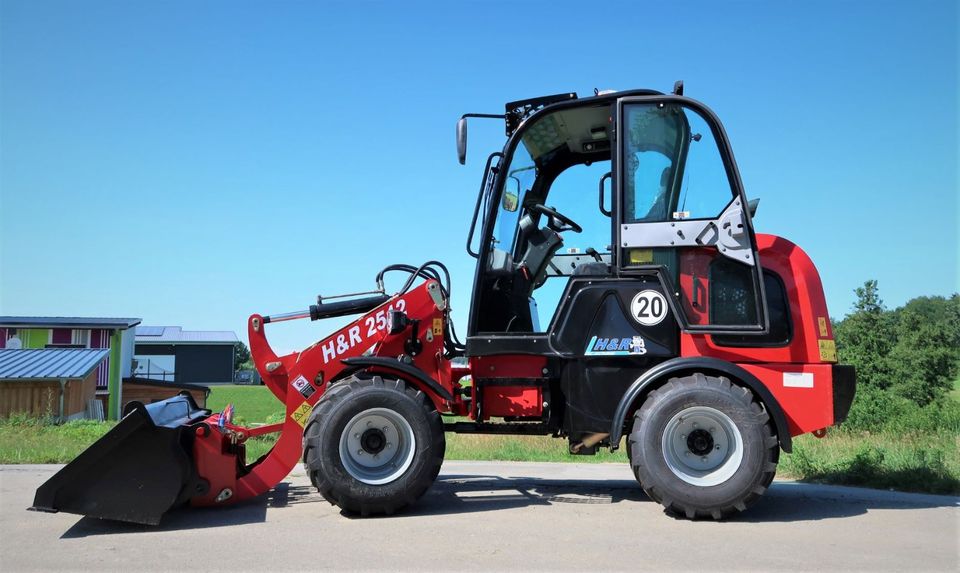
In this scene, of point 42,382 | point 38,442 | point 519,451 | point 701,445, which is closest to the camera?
point 701,445

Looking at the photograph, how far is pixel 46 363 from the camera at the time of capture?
24.0m

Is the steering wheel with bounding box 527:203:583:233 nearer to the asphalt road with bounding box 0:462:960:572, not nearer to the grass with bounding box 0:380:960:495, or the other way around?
the asphalt road with bounding box 0:462:960:572

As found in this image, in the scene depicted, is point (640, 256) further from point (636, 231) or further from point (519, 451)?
point (519, 451)

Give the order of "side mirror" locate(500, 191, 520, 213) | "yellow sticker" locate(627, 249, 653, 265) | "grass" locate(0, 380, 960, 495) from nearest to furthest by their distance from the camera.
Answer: "yellow sticker" locate(627, 249, 653, 265) < "side mirror" locate(500, 191, 520, 213) < "grass" locate(0, 380, 960, 495)

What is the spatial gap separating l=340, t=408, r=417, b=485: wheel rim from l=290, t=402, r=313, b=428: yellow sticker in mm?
508

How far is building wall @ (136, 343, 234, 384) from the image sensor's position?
57.8 metres

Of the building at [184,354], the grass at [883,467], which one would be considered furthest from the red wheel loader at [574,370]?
the building at [184,354]

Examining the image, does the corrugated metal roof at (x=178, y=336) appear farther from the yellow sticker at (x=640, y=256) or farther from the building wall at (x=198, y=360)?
the yellow sticker at (x=640, y=256)

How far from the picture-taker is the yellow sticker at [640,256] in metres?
5.75

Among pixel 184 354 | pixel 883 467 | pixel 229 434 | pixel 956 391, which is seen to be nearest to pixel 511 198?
pixel 229 434

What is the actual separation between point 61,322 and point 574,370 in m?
33.1

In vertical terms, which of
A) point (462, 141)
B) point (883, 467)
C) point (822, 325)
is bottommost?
point (883, 467)

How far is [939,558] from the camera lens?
426 cm

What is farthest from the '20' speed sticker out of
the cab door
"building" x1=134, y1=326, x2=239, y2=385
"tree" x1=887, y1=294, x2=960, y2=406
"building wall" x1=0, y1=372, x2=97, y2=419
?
"building" x1=134, y1=326, x2=239, y2=385
